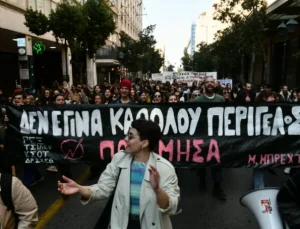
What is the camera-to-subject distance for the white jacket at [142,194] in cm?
224

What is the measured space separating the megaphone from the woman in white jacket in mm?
590

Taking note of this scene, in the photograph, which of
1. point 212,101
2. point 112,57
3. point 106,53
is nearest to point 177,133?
point 212,101

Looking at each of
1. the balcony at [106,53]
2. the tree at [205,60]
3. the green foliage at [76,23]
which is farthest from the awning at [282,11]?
the tree at [205,60]

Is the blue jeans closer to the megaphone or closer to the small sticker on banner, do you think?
the megaphone

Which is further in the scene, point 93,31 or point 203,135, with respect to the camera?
point 93,31

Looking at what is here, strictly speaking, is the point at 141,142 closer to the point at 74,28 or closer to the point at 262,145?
the point at 262,145

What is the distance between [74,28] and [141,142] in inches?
503

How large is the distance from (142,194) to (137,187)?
0.22 ft

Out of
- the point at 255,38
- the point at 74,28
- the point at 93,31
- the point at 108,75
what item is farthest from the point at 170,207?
the point at 108,75

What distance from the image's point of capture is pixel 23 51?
11500 millimetres

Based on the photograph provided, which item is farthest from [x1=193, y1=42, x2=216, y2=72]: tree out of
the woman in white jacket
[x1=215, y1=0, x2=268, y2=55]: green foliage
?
the woman in white jacket

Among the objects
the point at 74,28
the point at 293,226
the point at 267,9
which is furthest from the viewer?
the point at 267,9

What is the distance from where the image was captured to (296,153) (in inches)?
183

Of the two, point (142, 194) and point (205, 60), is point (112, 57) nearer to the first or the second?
point (205, 60)
